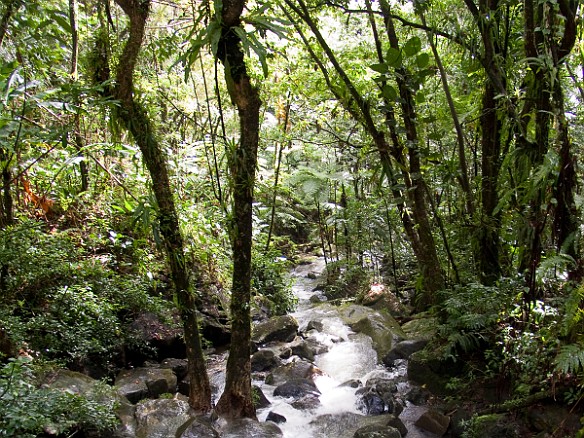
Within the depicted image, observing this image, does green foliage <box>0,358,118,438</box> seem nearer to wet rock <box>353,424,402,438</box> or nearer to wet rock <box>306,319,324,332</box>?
wet rock <box>353,424,402,438</box>

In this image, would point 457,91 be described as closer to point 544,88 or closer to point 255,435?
point 544,88

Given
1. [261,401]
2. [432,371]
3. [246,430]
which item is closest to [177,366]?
[261,401]

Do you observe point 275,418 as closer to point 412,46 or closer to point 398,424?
point 398,424

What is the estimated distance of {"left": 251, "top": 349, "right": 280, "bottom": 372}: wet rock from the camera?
262 inches

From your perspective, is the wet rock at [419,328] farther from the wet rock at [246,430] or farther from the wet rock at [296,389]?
the wet rock at [246,430]

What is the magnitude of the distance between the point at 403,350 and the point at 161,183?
4115 mm

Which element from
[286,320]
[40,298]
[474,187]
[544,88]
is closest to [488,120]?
[474,187]

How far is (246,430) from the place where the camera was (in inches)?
165

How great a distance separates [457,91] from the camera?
8.25 meters

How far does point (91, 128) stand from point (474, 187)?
535 centimetres

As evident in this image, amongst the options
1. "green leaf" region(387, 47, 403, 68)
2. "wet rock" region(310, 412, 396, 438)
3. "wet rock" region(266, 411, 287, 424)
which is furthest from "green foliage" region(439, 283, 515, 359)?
"green leaf" region(387, 47, 403, 68)

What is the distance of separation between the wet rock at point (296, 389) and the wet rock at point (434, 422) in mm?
1482

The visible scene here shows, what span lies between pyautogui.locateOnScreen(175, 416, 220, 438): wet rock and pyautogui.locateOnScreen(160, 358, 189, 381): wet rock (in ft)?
6.02

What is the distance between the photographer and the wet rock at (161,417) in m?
4.19
